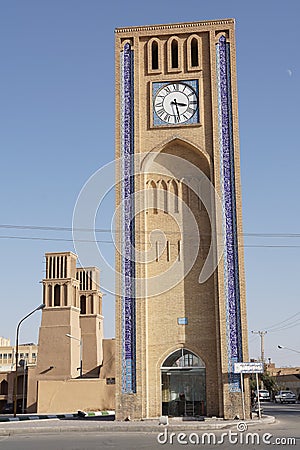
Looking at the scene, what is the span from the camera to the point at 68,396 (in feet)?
123

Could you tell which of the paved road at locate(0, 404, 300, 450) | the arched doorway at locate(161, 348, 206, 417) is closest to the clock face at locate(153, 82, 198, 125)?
the arched doorway at locate(161, 348, 206, 417)

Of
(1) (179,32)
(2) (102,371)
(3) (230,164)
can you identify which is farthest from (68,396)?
(1) (179,32)

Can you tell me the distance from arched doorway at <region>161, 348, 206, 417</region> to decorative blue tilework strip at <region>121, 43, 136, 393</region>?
1.36 meters

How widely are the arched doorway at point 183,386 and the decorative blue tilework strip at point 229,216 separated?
144 centimetres

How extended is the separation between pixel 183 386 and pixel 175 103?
35.1ft

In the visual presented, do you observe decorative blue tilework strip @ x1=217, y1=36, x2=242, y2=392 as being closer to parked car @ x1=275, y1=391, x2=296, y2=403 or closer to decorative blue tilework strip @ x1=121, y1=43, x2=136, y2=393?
decorative blue tilework strip @ x1=121, y1=43, x2=136, y2=393

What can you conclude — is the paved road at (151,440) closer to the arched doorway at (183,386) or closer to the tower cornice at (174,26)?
the arched doorway at (183,386)

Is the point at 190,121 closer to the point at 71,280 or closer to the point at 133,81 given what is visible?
the point at 133,81

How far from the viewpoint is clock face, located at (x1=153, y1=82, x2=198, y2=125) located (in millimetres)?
26047

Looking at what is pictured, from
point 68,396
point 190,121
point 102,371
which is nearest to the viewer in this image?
point 190,121

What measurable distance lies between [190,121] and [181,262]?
5443 millimetres

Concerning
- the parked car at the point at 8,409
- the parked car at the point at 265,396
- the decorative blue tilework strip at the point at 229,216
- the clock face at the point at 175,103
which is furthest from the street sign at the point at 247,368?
the parked car at the point at 8,409

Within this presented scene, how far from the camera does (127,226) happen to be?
25.1m

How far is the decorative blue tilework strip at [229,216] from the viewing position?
77.5 feet
